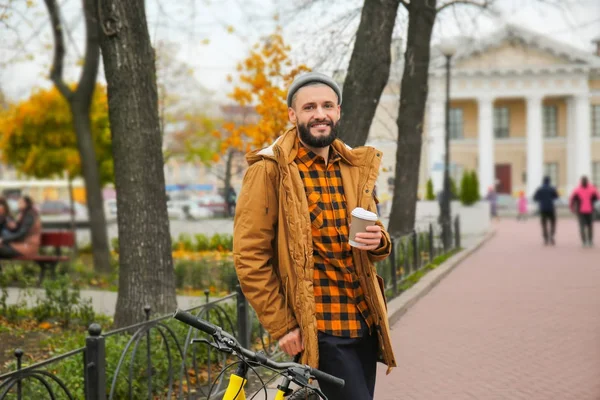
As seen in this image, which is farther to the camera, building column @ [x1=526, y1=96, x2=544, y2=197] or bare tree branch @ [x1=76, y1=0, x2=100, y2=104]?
building column @ [x1=526, y1=96, x2=544, y2=197]

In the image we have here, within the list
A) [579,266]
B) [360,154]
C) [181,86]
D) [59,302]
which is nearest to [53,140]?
[181,86]

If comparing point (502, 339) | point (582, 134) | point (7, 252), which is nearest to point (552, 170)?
point (582, 134)

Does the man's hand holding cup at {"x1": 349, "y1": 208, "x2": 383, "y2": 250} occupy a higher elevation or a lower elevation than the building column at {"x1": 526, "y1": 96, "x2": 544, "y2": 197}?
lower

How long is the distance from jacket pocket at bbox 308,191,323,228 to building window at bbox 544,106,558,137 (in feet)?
194

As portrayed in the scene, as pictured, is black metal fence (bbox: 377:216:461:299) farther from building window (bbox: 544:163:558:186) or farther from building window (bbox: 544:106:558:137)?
building window (bbox: 544:106:558:137)

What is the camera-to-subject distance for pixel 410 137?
16.3m

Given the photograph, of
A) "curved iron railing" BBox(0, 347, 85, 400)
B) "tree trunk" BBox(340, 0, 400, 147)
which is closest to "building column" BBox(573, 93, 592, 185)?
"tree trunk" BBox(340, 0, 400, 147)

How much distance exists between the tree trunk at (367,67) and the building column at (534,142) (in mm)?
47861

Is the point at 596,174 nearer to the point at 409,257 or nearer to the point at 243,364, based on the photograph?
the point at 409,257

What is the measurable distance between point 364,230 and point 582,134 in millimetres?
56193

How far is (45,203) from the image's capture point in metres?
55.8

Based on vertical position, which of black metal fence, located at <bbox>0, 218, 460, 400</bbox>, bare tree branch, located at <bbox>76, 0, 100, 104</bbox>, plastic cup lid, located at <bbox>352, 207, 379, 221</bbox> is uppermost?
bare tree branch, located at <bbox>76, 0, 100, 104</bbox>

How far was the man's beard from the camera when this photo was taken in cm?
337

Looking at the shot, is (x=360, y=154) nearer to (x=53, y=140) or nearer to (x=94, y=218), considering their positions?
(x=94, y=218)
